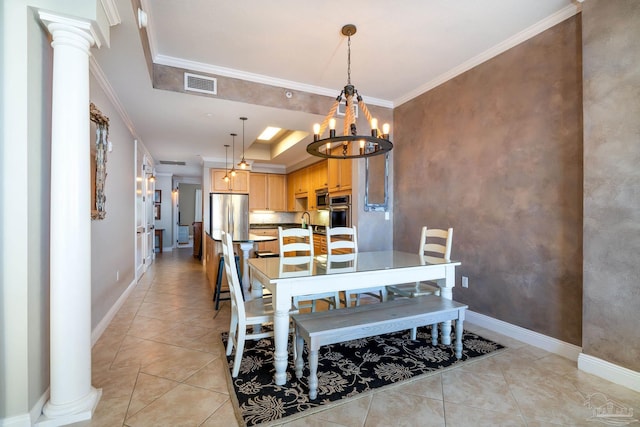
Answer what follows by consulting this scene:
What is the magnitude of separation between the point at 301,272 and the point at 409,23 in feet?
7.45

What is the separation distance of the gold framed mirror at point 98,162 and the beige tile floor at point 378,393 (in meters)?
1.26

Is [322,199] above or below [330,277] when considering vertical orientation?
above

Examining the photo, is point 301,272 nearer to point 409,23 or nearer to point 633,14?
point 409,23

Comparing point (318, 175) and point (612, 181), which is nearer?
point (612, 181)

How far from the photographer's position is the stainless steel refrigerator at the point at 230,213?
268 inches

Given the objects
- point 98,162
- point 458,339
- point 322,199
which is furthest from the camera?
point 322,199

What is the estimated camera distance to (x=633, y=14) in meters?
1.98

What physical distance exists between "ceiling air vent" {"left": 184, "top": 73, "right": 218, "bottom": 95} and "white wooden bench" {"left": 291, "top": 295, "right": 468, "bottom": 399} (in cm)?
254

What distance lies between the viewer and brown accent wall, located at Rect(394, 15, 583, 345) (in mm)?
2430

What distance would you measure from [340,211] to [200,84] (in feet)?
8.58

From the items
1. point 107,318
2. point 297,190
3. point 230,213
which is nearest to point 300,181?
point 297,190

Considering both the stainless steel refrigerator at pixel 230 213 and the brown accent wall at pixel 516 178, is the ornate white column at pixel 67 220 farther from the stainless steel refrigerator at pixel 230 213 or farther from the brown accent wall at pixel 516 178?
the stainless steel refrigerator at pixel 230 213

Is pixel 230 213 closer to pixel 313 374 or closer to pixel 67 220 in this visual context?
pixel 67 220

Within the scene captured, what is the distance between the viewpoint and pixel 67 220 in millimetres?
1646
